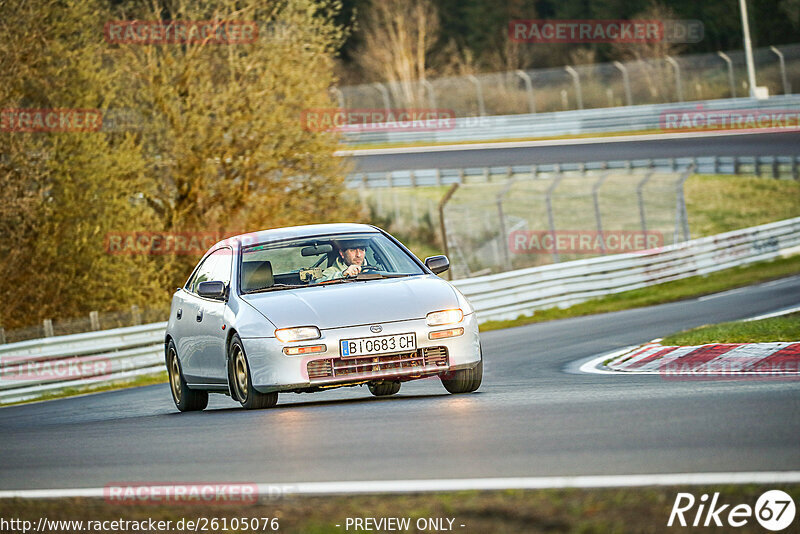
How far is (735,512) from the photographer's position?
4816 millimetres

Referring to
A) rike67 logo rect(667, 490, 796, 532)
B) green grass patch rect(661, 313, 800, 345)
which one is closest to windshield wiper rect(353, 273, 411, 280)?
green grass patch rect(661, 313, 800, 345)

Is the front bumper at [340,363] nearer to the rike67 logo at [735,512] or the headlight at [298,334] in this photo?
the headlight at [298,334]

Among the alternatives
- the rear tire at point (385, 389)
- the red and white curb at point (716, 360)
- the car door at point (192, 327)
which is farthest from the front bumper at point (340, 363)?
the red and white curb at point (716, 360)

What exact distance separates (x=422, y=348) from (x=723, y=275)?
20.1 metres

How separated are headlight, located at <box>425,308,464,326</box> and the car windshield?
0.94m

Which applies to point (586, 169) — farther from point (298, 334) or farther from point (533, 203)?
point (298, 334)

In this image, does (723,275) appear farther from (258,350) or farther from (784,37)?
(784,37)

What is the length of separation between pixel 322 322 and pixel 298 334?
0.20 m

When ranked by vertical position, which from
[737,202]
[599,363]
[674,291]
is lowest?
[674,291]

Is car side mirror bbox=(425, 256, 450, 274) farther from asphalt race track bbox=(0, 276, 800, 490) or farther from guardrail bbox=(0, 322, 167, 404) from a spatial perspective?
guardrail bbox=(0, 322, 167, 404)

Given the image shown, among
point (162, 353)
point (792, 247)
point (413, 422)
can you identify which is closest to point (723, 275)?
point (792, 247)

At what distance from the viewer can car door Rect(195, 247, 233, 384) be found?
10.4 m

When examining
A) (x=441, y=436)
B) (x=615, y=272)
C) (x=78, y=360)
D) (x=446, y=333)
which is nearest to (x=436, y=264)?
(x=446, y=333)

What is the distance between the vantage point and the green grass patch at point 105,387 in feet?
61.6
